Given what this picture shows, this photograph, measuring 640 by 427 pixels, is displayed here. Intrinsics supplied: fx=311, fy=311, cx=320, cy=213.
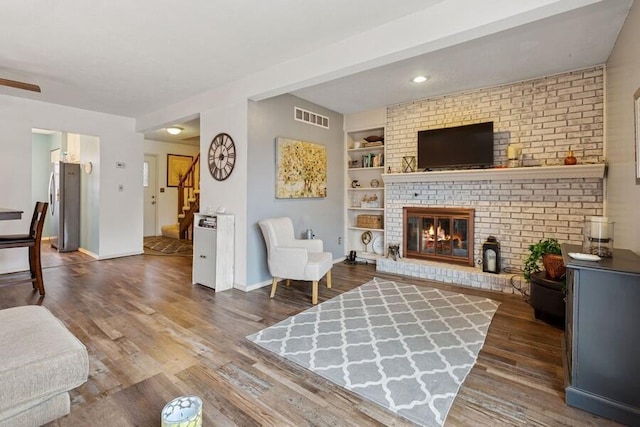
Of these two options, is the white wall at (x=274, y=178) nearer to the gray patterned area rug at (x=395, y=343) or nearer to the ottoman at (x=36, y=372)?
the gray patterned area rug at (x=395, y=343)

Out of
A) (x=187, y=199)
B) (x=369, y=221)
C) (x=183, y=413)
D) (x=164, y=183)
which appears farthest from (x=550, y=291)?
(x=164, y=183)

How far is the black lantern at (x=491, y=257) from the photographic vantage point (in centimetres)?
384

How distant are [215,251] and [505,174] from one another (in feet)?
11.8

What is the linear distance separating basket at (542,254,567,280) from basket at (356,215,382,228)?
252cm

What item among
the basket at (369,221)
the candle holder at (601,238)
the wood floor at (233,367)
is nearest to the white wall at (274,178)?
the basket at (369,221)

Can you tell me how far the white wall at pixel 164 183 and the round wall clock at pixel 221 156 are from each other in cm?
446

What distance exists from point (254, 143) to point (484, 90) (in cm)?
303

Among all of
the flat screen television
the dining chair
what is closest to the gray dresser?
the flat screen television

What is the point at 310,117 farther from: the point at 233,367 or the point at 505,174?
the point at 233,367

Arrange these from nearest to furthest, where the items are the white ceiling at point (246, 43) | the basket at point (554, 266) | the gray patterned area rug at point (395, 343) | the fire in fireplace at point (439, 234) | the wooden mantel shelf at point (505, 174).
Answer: the gray patterned area rug at point (395, 343)
the white ceiling at point (246, 43)
the basket at point (554, 266)
the wooden mantel shelf at point (505, 174)
the fire in fireplace at point (439, 234)

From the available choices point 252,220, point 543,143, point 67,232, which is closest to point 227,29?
point 252,220

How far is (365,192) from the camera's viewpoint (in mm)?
5426

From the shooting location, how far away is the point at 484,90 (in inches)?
159

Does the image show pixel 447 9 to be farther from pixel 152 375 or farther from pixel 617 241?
pixel 152 375
